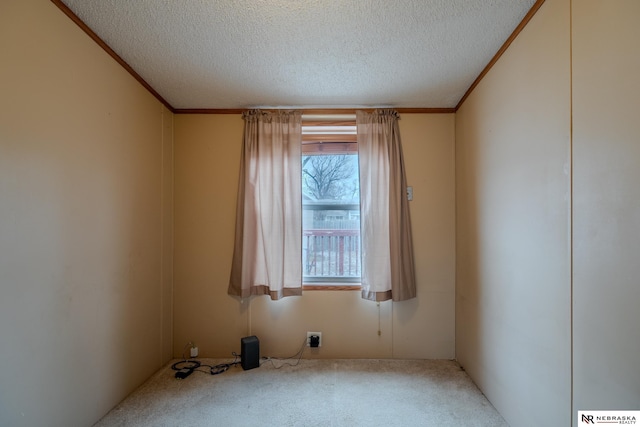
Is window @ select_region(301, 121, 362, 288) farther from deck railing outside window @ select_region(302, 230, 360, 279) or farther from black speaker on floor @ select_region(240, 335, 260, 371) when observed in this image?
black speaker on floor @ select_region(240, 335, 260, 371)

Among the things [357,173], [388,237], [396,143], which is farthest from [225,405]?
[396,143]

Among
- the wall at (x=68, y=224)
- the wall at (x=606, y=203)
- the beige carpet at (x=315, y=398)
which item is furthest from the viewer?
the beige carpet at (x=315, y=398)

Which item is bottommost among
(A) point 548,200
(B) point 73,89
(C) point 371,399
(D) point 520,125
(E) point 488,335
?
(C) point 371,399

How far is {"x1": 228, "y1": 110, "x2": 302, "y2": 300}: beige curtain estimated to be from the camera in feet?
7.77

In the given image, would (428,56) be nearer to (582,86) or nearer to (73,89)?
(582,86)

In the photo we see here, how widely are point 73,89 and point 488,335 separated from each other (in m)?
2.92

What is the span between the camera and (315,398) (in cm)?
187

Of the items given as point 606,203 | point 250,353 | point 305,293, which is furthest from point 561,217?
point 250,353

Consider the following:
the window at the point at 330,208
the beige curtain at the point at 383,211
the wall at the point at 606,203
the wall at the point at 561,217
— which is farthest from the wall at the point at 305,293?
the wall at the point at 606,203

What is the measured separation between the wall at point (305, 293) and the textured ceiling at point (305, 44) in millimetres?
360

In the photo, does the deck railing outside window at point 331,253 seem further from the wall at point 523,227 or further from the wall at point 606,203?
the wall at point 606,203

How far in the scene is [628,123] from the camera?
89 cm

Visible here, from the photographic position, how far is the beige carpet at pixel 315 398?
166cm

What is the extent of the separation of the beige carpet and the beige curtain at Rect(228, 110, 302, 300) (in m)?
0.68
